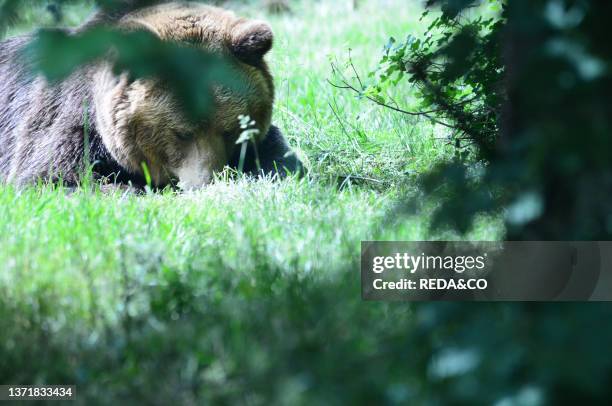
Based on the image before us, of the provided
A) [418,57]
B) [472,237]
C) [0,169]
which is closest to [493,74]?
[418,57]

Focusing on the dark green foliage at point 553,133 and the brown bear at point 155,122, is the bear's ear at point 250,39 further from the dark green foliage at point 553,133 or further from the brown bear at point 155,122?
the dark green foliage at point 553,133

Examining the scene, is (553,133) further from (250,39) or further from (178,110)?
(250,39)

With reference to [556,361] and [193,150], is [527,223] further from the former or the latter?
[193,150]

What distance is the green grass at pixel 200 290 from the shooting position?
8.75 feet

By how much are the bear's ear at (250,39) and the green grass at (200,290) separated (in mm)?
1322

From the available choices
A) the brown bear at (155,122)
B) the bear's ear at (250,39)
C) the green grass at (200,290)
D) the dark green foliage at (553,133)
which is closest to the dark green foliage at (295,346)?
the green grass at (200,290)

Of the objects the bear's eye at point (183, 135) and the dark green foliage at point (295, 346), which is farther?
the bear's eye at point (183, 135)

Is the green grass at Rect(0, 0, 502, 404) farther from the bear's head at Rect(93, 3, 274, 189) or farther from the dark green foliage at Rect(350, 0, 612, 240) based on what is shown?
the bear's head at Rect(93, 3, 274, 189)

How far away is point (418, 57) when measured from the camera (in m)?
4.67

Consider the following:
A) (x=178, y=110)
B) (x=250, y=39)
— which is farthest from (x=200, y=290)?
(x=250, y=39)

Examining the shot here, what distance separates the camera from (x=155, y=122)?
5.69 metres

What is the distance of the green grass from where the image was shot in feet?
8.75

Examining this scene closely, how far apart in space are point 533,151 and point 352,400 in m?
0.86

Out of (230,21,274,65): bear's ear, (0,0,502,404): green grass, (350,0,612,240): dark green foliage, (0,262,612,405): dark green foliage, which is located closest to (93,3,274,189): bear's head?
(230,21,274,65): bear's ear
